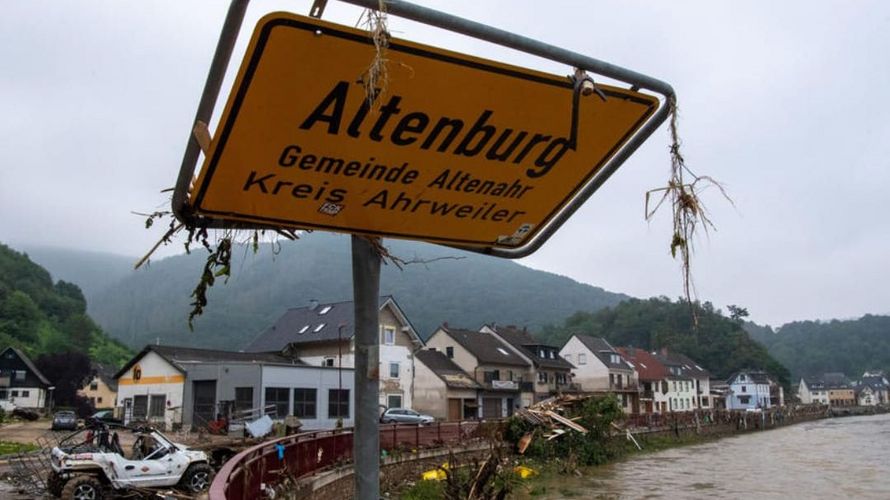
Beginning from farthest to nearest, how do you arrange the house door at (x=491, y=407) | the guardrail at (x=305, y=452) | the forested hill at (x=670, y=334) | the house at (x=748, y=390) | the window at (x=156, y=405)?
the forested hill at (x=670, y=334) → the house at (x=748, y=390) → the house door at (x=491, y=407) → the window at (x=156, y=405) → the guardrail at (x=305, y=452)

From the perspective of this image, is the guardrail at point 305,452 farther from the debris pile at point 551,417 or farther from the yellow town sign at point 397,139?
the yellow town sign at point 397,139

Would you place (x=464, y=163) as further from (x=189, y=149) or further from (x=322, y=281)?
(x=322, y=281)

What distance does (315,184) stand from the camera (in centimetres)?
178

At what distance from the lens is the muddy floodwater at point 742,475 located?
2533 cm

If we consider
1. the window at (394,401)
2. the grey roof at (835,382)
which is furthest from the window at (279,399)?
the grey roof at (835,382)

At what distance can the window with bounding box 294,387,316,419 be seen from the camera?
34.6m

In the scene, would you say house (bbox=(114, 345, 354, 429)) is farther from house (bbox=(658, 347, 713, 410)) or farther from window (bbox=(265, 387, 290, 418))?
house (bbox=(658, 347, 713, 410))

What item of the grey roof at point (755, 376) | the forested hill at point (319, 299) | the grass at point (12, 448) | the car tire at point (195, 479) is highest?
the forested hill at point (319, 299)

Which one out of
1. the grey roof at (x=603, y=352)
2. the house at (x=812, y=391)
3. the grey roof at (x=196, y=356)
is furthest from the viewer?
the house at (x=812, y=391)

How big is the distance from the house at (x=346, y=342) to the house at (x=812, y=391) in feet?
396

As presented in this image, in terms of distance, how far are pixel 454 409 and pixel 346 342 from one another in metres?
10.3

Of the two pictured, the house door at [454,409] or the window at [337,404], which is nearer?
the window at [337,404]

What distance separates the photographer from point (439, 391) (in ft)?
147

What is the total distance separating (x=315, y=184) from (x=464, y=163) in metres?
0.40
